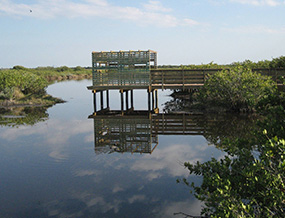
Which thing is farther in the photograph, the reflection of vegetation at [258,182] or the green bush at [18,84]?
the green bush at [18,84]

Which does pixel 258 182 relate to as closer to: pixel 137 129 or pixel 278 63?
pixel 137 129

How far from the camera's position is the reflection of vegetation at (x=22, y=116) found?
20344 millimetres

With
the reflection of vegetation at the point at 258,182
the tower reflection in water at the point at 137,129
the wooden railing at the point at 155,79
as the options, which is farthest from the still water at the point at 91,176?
the wooden railing at the point at 155,79

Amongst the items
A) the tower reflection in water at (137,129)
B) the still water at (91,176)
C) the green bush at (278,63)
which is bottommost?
the still water at (91,176)

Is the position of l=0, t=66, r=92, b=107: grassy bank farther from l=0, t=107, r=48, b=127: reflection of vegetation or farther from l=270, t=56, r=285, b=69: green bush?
l=270, t=56, r=285, b=69: green bush

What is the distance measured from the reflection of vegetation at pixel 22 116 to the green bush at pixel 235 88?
11370 millimetres

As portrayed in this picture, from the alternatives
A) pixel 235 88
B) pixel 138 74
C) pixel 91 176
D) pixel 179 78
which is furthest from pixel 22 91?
pixel 91 176

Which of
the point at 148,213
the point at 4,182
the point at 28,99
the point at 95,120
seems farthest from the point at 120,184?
the point at 28,99

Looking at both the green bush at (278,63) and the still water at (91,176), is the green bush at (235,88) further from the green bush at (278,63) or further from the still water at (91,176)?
the still water at (91,176)

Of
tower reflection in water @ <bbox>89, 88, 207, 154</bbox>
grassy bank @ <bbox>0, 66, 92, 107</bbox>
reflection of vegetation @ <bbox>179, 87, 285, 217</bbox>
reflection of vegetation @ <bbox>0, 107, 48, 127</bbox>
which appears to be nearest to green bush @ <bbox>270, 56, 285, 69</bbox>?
tower reflection in water @ <bbox>89, 88, 207, 154</bbox>

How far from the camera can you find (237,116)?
20156 mm

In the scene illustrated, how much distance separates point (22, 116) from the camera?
22.7 m

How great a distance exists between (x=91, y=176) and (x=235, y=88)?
13.6 m

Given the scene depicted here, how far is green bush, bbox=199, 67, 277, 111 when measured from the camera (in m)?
20.5
